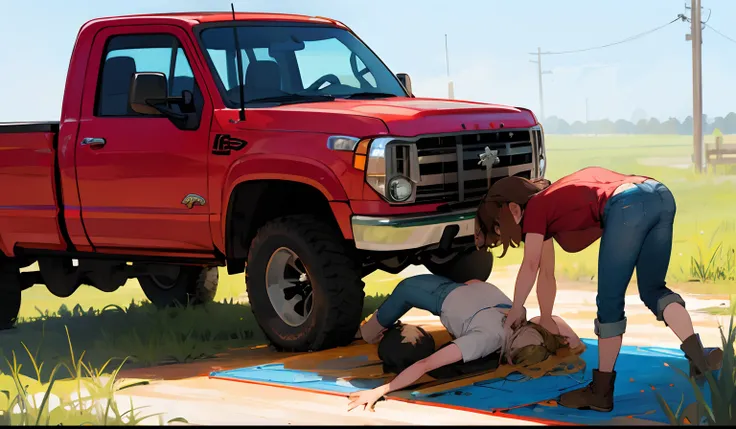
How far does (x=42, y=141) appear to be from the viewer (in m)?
10.2

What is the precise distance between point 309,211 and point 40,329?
3.77 meters

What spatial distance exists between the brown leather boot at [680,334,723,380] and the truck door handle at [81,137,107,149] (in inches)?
186

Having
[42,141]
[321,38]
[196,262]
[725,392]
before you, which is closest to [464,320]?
[725,392]

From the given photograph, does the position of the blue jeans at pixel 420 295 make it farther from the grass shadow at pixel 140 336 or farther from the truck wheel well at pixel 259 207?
the grass shadow at pixel 140 336

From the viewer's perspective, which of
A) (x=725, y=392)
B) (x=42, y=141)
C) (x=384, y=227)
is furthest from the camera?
(x=42, y=141)

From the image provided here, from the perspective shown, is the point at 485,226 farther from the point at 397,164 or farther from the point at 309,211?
the point at 309,211

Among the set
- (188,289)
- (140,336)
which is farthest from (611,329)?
(188,289)

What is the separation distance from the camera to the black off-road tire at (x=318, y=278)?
8672mm

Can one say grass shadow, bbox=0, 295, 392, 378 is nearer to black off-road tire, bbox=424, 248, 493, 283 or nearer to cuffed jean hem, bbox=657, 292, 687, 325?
black off-road tire, bbox=424, 248, 493, 283

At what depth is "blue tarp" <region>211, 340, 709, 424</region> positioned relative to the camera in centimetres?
695

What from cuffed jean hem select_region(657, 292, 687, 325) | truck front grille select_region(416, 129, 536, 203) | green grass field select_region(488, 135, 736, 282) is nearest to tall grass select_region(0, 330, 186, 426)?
truck front grille select_region(416, 129, 536, 203)

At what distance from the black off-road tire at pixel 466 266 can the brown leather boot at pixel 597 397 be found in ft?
10.8

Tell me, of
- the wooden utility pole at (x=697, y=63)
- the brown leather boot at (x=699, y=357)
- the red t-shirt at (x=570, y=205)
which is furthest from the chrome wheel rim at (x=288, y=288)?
the wooden utility pole at (x=697, y=63)

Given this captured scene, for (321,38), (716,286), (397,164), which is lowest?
(716,286)
